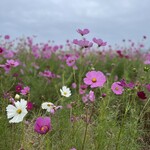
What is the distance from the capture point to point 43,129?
5.69 ft

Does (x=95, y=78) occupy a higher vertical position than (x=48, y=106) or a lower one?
higher

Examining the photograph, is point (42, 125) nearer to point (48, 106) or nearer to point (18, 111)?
point (18, 111)

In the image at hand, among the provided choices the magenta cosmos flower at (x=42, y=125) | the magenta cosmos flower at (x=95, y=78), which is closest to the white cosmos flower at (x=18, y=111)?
the magenta cosmos flower at (x=42, y=125)

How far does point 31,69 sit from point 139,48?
12.4ft

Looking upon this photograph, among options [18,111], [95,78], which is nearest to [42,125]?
[18,111]

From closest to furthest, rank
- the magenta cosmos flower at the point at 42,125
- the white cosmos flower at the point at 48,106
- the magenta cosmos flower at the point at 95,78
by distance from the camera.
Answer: the magenta cosmos flower at the point at 42,125
the magenta cosmos flower at the point at 95,78
the white cosmos flower at the point at 48,106

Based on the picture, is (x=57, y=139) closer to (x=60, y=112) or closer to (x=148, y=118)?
(x=60, y=112)

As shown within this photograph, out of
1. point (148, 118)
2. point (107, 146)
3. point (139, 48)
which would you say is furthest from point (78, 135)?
point (139, 48)

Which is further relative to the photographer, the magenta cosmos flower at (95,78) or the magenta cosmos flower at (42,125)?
the magenta cosmos flower at (95,78)

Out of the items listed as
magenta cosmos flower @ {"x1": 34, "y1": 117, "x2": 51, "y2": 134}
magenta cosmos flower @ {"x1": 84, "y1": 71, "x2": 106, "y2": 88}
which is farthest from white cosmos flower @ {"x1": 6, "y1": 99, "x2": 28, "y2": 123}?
magenta cosmos flower @ {"x1": 84, "y1": 71, "x2": 106, "y2": 88}

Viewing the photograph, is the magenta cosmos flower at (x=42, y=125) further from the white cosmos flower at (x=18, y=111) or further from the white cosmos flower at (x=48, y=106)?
the white cosmos flower at (x=48, y=106)

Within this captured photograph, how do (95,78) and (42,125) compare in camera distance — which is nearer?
(42,125)

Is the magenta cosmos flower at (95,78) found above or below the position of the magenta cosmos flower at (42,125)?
above

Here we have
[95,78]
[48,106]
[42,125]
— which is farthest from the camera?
[48,106]
